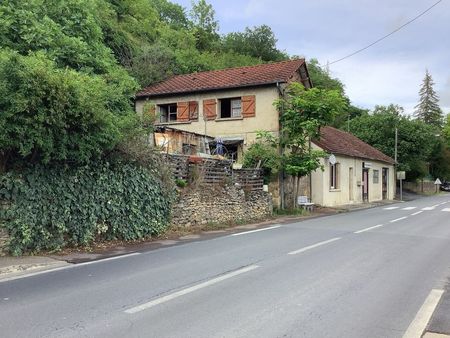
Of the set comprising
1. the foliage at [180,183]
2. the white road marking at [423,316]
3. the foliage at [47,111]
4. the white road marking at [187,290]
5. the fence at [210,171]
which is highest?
the foliage at [47,111]

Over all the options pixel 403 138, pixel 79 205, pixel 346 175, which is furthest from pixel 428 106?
pixel 79 205

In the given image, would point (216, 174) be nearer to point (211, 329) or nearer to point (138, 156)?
point (138, 156)

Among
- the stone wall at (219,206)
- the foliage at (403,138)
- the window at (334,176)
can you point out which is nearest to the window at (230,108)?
the stone wall at (219,206)

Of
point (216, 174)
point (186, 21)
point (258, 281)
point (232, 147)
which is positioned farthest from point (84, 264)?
point (186, 21)

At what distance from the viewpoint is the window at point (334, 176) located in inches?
1209

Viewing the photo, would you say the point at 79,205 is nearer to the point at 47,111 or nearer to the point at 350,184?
the point at 47,111

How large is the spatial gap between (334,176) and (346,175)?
204cm

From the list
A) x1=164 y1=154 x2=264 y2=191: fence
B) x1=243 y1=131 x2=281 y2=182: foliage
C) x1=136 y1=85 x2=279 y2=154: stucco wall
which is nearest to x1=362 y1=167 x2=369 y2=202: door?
x1=136 y1=85 x2=279 y2=154: stucco wall

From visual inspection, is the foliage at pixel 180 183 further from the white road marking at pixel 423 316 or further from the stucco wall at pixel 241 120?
the white road marking at pixel 423 316

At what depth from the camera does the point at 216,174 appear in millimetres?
18828

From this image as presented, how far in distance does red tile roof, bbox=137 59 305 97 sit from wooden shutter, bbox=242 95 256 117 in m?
0.72

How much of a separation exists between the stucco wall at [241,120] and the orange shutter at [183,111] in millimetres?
236

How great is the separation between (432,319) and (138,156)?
9898 mm

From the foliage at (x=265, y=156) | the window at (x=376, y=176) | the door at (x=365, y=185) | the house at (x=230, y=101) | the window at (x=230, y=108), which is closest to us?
the foliage at (x=265, y=156)
